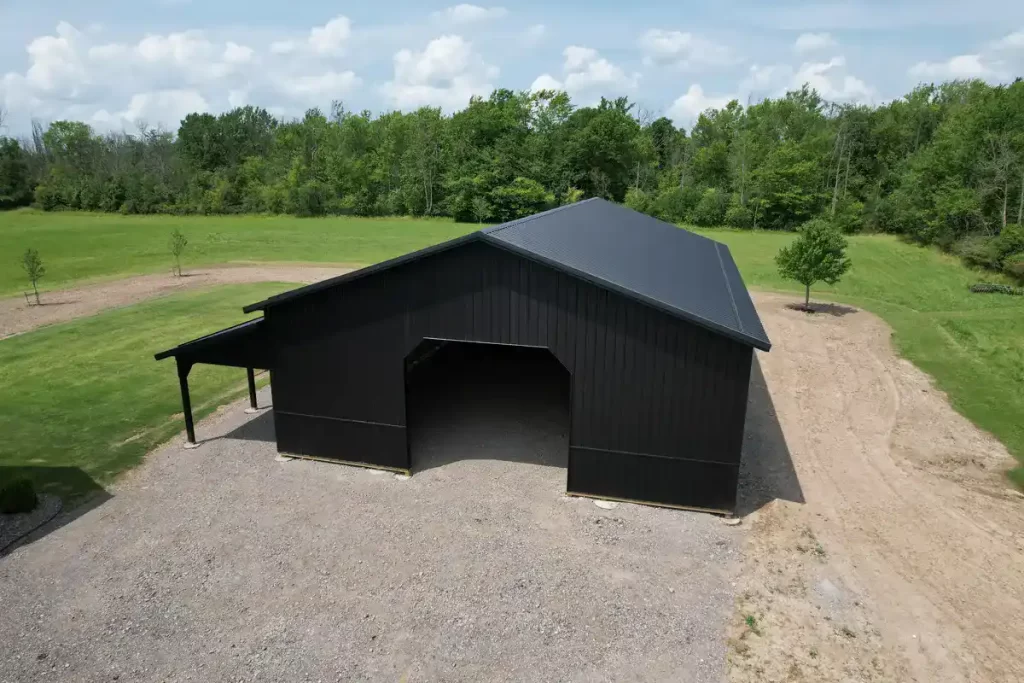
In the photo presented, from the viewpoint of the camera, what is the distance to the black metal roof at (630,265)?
454 inches

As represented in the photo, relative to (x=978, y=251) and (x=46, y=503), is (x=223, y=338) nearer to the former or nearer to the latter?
(x=46, y=503)

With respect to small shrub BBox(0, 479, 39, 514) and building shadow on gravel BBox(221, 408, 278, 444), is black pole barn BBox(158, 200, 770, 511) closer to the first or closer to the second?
building shadow on gravel BBox(221, 408, 278, 444)

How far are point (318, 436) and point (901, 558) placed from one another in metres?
11.6

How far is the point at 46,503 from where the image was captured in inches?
491

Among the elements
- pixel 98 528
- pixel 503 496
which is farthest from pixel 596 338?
pixel 98 528

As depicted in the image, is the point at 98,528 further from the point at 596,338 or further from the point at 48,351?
the point at 48,351

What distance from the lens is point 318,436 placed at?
1402cm

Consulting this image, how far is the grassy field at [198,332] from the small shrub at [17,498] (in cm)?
147

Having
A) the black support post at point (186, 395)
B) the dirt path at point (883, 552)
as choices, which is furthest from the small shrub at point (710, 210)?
the black support post at point (186, 395)

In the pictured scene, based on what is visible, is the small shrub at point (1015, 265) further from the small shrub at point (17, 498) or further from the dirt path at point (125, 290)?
the small shrub at point (17, 498)

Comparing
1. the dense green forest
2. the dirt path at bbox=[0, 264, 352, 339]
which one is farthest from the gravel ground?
the dense green forest

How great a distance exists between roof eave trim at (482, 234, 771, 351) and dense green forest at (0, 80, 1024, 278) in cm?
4814

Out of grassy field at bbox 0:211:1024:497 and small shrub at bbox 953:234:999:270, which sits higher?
small shrub at bbox 953:234:999:270

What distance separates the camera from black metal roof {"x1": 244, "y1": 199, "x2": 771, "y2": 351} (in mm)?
11523
